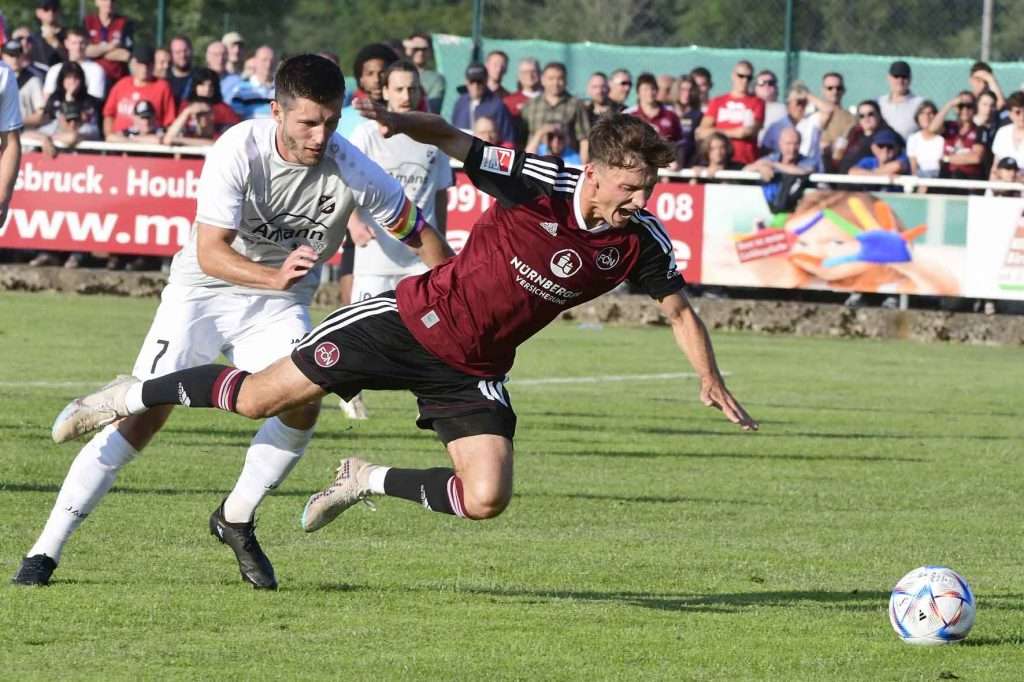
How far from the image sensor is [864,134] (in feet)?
65.7

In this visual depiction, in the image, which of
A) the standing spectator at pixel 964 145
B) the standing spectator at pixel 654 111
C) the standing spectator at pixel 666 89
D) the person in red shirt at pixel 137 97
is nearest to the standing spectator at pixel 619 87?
the standing spectator at pixel 666 89

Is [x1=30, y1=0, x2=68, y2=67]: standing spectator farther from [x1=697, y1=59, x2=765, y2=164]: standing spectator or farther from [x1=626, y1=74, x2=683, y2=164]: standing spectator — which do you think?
[x1=697, y1=59, x2=765, y2=164]: standing spectator

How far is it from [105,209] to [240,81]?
2045 mm

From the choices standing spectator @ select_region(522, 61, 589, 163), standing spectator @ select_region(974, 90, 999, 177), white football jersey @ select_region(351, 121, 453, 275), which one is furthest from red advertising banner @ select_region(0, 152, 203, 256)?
white football jersey @ select_region(351, 121, 453, 275)

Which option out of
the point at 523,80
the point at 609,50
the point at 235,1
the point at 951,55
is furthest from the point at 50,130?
the point at 235,1

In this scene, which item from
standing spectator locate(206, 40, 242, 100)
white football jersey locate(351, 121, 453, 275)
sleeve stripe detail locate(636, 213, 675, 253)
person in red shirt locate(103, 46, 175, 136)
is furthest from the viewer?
standing spectator locate(206, 40, 242, 100)

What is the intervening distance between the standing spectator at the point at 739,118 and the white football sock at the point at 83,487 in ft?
45.1

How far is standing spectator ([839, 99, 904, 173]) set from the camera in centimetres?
1995

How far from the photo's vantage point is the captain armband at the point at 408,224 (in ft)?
25.3

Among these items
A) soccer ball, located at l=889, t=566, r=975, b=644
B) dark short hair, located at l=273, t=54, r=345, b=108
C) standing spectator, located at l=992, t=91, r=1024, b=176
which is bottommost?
soccer ball, located at l=889, t=566, r=975, b=644

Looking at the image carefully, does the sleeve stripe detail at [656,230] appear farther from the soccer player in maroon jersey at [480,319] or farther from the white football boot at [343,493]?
the white football boot at [343,493]

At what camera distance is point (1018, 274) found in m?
19.5

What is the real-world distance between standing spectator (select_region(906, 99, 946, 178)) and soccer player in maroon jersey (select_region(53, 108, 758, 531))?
→ 13.2 m

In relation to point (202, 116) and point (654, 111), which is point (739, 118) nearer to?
point (654, 111)
